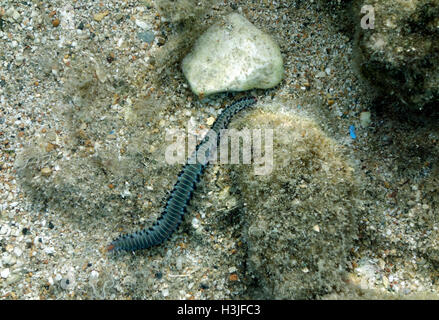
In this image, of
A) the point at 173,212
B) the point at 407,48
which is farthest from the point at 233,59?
the point at 173,212

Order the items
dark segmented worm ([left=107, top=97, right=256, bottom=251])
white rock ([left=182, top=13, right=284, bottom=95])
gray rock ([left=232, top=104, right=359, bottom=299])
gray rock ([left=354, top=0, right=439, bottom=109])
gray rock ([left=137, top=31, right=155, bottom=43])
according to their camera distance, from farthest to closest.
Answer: gray rock ([left=137, top=31, right=155, bottom=43]) → white rock ([left=182, top=13, right=284, bottom=95]) → dark segmented worm ([left=107, top=97, right=256, bottom=251]) → gray rock ([left=232, top=104, right=359, bottom=299]) → gray rock ([left=354, top=0, right=439, bottom=109])

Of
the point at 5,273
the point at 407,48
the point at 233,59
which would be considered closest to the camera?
the point at 407,48

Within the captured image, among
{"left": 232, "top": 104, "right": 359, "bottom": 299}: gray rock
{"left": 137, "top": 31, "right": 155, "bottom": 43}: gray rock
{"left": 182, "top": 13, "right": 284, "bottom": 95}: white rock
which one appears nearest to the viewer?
{"left": 232, "top": 104, "right": 359, "bottom": 299}: gray rock

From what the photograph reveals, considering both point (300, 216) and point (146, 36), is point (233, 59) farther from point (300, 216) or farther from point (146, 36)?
point (300, 216)

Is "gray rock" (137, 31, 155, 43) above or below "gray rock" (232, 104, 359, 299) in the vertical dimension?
above

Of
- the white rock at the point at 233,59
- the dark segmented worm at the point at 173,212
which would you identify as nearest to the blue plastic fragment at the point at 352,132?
the white rock at the point at 233,59

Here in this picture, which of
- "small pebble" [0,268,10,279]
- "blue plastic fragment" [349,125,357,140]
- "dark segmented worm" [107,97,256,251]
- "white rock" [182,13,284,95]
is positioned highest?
"white rock" [182,13,284,95]

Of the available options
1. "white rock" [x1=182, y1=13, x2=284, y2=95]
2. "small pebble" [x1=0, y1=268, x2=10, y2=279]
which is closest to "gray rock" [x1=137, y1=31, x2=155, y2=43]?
"white rock" [x1=182, y1=13, x2=284, y2=95]

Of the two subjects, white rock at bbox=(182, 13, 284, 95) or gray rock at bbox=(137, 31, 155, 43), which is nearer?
white rock at bbox=(182, 13, 284, 95)

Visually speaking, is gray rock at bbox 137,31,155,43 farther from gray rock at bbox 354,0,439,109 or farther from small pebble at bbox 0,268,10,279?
small pebble at bbox 0,268,10,279

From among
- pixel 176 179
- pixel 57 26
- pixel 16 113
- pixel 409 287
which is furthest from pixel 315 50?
pixel 16 113
